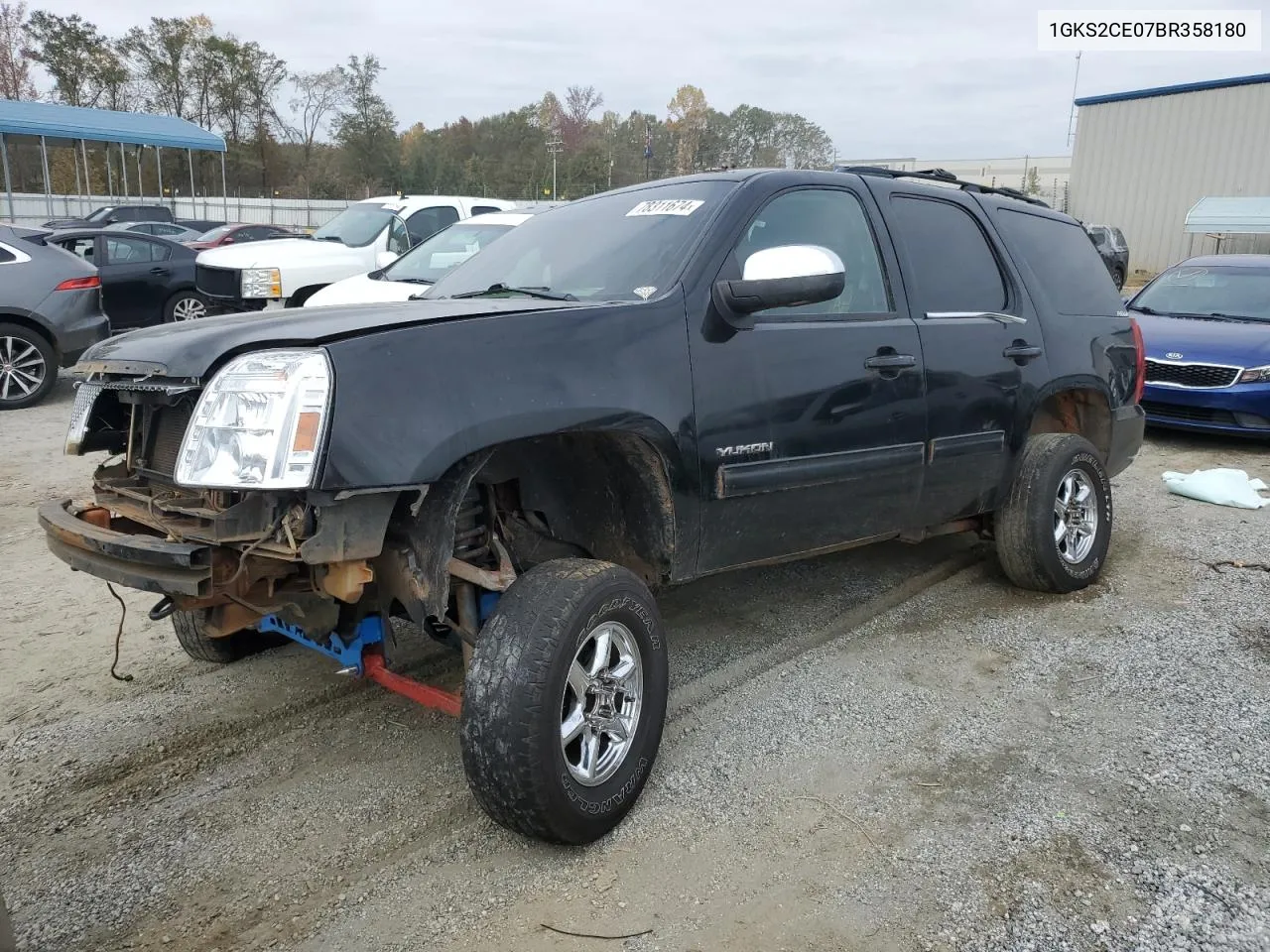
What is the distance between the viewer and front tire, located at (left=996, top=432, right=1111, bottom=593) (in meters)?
4.46

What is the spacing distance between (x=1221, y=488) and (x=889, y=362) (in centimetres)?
432

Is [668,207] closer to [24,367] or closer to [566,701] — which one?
[566,701]

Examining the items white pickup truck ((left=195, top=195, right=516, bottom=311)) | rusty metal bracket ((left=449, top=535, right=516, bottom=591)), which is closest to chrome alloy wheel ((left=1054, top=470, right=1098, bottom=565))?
rusty metal bracket ((left=449, top=535, right=516, bottom=591))

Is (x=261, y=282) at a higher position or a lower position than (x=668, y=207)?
lower

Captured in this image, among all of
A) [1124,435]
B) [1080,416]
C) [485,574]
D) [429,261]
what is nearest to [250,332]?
[485,574]

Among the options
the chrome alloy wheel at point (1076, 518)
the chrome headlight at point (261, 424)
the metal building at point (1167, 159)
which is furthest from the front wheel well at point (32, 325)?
the metal building at point (1167, 159)

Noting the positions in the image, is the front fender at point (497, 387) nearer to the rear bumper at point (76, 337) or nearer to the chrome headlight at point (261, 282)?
the chrome headlight at point (261, 282)

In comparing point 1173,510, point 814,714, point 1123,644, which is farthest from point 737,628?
point 1173,510

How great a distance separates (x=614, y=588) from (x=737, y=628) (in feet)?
5.53

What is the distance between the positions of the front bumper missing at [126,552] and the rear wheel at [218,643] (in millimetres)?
869

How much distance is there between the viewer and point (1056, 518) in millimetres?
4609

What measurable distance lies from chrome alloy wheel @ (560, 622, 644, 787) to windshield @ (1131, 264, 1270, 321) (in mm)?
8324

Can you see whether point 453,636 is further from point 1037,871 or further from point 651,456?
point 1037,871

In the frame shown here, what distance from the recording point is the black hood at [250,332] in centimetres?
243
